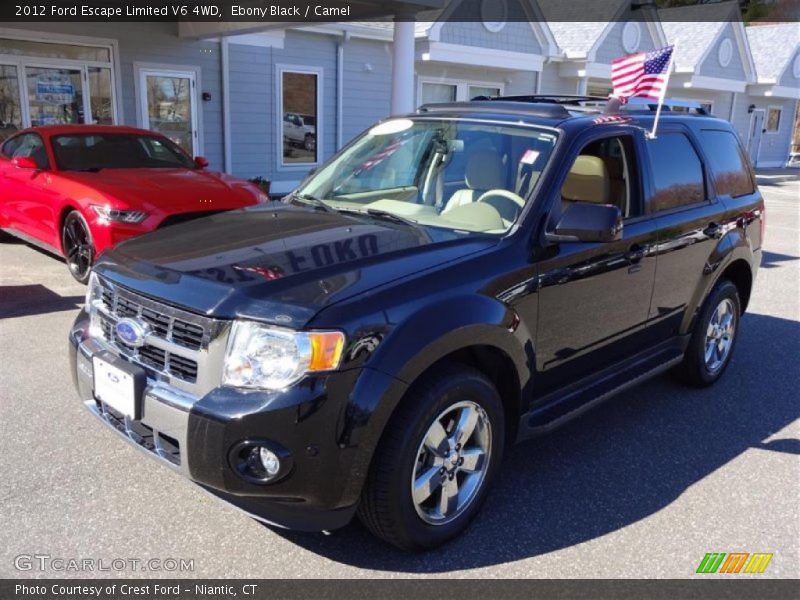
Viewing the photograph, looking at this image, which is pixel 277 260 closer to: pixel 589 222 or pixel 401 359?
pixel 401 359

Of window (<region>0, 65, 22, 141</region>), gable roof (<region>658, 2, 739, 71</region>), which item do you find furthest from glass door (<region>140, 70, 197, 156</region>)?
gable roof (<region>658, 2, 739, 71</region>)

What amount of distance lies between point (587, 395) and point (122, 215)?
4.64 meters

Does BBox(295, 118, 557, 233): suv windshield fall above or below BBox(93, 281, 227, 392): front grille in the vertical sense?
above

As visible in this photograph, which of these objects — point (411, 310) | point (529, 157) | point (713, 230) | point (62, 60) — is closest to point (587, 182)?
point (529, 157)

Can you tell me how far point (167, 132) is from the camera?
12.4 metres

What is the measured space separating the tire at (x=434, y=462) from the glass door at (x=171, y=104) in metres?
10.8

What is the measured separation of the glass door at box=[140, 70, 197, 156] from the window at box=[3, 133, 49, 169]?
383cm

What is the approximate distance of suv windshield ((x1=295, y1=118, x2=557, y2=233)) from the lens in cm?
344

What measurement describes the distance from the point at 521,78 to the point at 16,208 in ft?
46.0

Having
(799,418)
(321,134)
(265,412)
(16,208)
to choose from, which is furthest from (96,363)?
(321,134)

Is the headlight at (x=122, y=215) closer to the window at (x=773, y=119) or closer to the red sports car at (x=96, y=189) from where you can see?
the red sports car at (x=96, y=189)

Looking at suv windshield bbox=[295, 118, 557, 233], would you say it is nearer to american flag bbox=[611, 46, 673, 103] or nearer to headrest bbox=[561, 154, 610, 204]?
headrest bbox=[561, 154, 610, 204]

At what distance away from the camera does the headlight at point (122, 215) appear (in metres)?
6.34
